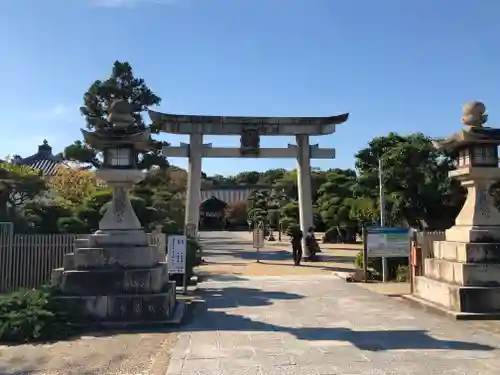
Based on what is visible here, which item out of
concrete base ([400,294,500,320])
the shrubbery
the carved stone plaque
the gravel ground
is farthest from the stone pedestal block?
the carved stone plaque

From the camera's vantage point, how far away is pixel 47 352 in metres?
6.88

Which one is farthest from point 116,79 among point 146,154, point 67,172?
point 67,172

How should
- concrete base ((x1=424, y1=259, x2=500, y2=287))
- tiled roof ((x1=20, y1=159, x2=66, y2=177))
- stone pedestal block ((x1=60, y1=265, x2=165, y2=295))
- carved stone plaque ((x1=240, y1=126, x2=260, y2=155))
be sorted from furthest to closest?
tiled roof ((x1=20, y1=159, x2=66, y2=177))
carved stone plaque ((x1=240, y1=126, x2=260, y2=155))
concrete base ((x1=424, y1=259, x2=500, y2=287))
stone pedestal block ((x1=60, y1=265, x2=165, y2=295))

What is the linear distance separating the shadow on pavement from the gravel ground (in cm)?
111

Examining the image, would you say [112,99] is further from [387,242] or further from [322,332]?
[322,332]

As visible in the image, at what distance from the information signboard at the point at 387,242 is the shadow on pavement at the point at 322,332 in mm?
4695

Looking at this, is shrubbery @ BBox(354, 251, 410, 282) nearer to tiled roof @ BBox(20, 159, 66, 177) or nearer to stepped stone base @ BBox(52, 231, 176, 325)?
stepped stone base @ BBox(52, 231, 176, 325)

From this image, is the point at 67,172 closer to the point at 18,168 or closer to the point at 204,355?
the point at 18,168

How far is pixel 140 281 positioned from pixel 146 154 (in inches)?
764

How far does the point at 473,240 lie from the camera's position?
945 centimetres

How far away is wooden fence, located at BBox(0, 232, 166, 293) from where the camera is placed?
11.4 meters

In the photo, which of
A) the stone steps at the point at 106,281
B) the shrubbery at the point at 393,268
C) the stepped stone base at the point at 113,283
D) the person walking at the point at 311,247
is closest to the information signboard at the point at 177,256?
the stepped stone base at the point at 113,283

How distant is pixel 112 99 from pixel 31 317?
21673mm

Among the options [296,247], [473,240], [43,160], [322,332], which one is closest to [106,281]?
[322,332]
